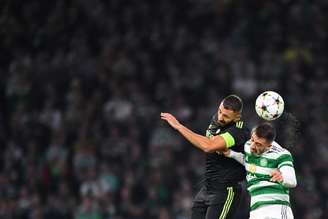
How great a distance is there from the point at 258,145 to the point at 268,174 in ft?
1.14

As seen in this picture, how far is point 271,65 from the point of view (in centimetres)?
2016

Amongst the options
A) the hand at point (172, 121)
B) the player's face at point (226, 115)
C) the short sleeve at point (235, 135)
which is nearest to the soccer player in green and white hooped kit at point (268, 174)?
the short sleeve at point (235, 135)

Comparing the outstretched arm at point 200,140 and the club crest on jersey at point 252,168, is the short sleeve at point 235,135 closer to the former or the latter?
the outstretched arm at point 200,140

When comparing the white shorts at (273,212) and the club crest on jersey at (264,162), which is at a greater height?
the club crest on jersey at (264,162)

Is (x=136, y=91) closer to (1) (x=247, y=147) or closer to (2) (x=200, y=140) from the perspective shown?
(1) (x=247, y=147)

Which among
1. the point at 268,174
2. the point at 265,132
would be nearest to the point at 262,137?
the point at 265,132

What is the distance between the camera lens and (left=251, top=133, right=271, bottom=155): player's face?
10.2m

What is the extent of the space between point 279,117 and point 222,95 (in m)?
8.60

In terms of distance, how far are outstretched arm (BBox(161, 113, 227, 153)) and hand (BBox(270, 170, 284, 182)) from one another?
27.8 inches

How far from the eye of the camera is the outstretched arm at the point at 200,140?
10.3 meters

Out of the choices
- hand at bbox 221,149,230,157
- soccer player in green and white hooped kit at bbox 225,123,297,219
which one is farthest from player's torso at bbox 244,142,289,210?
hand at bbox 221,149,230,157

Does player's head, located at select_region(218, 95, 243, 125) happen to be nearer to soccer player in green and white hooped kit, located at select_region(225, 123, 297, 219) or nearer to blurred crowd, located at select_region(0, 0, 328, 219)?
soccer player in green and white hooped kit, located at select_region(225, 123, 297, 219)

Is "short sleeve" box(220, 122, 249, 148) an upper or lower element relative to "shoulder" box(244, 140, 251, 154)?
upper

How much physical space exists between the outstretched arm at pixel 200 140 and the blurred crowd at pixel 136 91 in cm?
709
